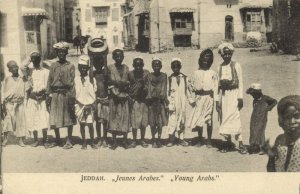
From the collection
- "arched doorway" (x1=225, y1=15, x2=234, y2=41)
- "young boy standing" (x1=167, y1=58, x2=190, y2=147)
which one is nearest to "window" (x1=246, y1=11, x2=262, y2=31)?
"arched doorway" (x1=225, y1=15, x2=234, y2=41)

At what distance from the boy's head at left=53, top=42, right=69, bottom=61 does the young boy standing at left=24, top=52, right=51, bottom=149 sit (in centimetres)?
18

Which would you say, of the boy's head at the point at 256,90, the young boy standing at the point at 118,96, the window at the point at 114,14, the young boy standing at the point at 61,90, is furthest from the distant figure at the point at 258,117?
the window at the point at 114,14

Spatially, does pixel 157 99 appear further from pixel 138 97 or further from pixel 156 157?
pixel 156 157

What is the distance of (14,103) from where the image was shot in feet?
14.4

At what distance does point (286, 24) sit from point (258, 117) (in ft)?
5.42

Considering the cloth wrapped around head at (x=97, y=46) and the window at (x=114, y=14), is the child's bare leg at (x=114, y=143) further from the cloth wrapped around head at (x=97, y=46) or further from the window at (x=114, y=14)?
the window at (x=114, y=14)

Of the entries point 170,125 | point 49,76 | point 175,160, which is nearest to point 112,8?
point 49,76

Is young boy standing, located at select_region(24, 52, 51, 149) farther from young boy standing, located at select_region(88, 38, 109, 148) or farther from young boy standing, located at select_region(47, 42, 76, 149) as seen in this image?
young boy standing, located at select_region(88, 38, 109, 148)

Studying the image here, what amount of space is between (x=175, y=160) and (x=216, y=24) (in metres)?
2.11

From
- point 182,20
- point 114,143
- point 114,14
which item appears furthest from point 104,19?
point 114,143

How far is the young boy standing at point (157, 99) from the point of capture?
166 inches

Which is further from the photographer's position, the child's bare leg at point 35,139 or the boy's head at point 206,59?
the child's bare leg at point 35,139

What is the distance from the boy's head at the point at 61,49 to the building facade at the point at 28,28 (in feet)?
0.77

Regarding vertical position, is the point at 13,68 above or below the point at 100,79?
above
